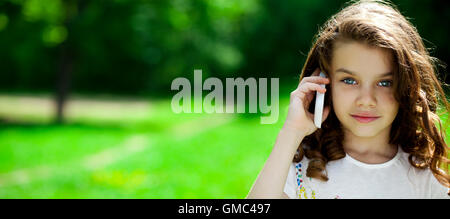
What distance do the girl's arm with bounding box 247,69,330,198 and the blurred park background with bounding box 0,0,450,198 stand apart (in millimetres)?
626

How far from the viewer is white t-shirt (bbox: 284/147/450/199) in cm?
171

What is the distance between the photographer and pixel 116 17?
12469mm

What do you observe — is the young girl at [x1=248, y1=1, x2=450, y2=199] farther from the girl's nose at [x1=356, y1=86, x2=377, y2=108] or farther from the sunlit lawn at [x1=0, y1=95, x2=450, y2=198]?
the sunlit lawn at [x1=0, y1=95, x2=450, y2=198]

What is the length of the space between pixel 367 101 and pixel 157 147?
26.9 feet

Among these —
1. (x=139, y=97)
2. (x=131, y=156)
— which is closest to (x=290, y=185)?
(x=131, y=156)

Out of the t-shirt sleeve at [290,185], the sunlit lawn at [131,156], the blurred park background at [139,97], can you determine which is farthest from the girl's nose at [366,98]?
the sunlit lawn at [131,156]

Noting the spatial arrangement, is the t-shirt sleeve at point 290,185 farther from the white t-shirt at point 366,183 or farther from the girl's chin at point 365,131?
the girl's chin at point 365,131

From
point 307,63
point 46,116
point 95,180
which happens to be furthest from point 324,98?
point 46,116

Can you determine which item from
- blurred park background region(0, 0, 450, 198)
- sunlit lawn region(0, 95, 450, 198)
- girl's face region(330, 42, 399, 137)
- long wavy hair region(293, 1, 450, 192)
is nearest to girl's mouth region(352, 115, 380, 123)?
girl's face region(330, 42, 399, 137)

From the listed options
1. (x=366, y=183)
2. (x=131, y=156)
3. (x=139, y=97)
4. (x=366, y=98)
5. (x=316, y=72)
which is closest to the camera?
(x=366, y=98)

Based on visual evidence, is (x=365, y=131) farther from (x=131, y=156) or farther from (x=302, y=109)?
(x=131, y=156)

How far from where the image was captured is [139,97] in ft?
75.8

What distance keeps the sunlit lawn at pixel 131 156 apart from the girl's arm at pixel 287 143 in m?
4.15

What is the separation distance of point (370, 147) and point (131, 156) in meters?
7.36
